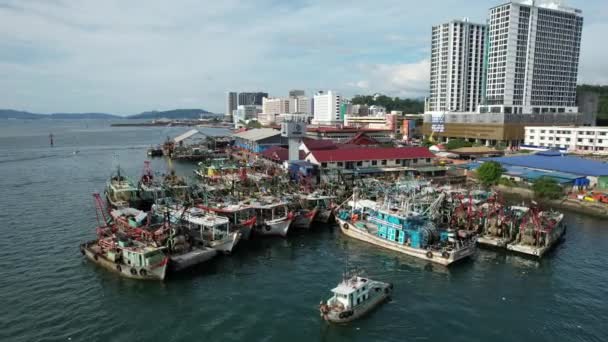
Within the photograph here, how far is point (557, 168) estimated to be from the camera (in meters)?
63.7

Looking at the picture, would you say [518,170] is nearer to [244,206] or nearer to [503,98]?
[244,206]

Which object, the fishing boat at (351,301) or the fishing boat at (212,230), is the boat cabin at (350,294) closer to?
the fishing boat at (351,301)

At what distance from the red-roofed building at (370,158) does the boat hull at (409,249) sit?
78.1ft

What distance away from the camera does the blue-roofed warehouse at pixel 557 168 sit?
59.2 m

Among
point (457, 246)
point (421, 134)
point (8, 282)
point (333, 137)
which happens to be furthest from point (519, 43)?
point (8, 282)

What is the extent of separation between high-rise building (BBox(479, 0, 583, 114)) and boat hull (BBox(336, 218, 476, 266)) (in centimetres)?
10655

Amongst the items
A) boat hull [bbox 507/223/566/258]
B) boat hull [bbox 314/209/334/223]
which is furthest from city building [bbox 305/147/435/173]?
boat hull [bbox 507/223/566/258]

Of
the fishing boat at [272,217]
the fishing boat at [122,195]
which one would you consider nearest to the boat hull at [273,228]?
the fishing boat at [272,217]

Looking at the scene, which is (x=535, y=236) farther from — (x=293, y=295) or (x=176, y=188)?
(x=176, y=188)

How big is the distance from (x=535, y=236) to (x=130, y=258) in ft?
110

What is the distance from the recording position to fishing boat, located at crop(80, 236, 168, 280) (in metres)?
30.0

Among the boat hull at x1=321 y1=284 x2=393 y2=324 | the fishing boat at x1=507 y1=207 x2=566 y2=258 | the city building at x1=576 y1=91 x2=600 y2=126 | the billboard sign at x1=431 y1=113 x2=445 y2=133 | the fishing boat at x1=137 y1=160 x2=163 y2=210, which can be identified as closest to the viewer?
the boat hull at x1=321 y1=284 x2=393 y2=324

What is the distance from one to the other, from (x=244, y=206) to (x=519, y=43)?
119m

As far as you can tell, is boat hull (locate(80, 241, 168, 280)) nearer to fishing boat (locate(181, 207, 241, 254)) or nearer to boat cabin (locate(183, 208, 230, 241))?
fishing boat (locate(181, 207, 241, 254))
